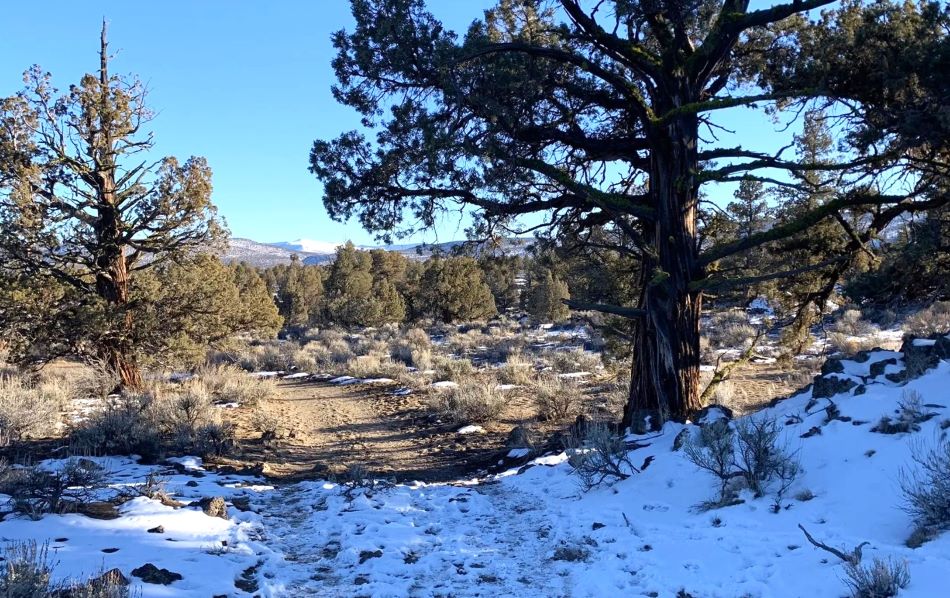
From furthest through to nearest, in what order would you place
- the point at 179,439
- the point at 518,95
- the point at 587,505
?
the point at 179,439 → the point at 518,95 → the point at 587,505

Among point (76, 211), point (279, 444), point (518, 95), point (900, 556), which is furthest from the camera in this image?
point (76, 211)

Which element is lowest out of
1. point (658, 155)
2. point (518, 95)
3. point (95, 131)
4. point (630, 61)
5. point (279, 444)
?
point (279, 444)

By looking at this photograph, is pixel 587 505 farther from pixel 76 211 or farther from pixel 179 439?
pixel 76 211

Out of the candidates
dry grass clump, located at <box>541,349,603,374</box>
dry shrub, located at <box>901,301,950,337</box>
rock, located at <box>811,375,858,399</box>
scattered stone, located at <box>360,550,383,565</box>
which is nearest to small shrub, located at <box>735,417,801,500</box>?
rock, located at <box>811,375,858,399</box>

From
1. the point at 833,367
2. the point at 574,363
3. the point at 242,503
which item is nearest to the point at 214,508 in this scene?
the point at 242,503

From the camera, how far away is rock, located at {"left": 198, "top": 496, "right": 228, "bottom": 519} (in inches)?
211

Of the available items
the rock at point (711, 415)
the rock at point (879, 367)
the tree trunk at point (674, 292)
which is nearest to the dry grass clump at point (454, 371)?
the tree trunk at point (674, 292)

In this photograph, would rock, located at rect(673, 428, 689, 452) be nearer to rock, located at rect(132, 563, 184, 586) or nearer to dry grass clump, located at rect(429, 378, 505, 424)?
rock, located at rect(132, 563, 184, 586)

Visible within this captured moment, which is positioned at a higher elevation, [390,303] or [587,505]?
[390,303]

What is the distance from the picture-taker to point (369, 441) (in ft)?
33.6

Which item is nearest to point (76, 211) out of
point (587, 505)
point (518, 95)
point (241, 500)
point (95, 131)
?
point (95, 131)

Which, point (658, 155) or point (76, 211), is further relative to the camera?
point (76, 211)

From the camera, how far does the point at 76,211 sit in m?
12.1

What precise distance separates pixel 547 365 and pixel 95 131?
43.3 feet
